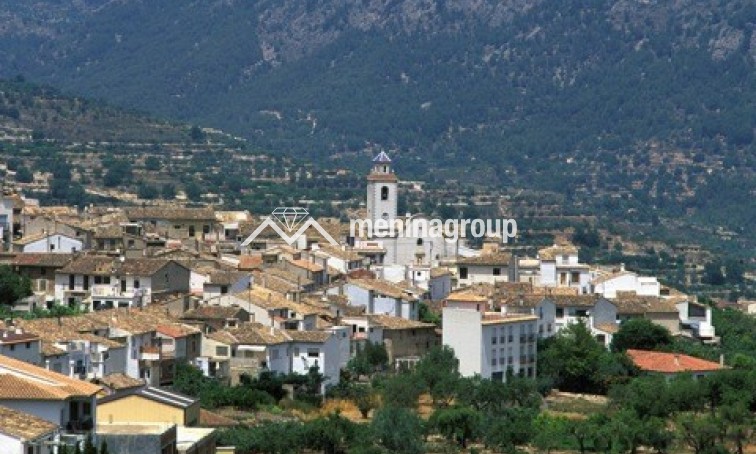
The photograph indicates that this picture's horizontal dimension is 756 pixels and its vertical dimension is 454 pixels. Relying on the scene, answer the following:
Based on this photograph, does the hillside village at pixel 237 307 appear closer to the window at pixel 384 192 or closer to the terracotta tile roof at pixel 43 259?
the terracotta tile roof at pixel 43 259

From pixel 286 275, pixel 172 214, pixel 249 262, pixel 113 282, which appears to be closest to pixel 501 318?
pixel 286 275

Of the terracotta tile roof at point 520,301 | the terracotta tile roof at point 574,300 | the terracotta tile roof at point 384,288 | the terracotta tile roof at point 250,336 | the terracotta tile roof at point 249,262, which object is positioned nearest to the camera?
the terracotta tile roof at point 250,336

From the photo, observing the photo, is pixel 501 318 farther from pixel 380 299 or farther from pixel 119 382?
pixel 119 382

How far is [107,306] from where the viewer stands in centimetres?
6781

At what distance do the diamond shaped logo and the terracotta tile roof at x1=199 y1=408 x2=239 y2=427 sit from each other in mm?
32257

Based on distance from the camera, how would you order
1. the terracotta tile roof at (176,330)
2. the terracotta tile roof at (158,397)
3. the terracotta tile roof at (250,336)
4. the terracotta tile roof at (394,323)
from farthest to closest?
the terracotta tile roof at (394,323) < the terracotta tile roof at (250,336) < the terracotta tile roof at (176,330) < the terracotta tile roof at (158,397)

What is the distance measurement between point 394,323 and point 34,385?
28.4 m

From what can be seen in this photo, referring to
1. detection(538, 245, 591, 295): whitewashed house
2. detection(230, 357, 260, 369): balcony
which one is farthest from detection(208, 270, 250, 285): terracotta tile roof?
detection(538, 245, 591, 295): whitewashed house

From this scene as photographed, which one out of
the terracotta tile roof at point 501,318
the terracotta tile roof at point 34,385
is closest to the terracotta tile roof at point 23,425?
the terracotta tile roof at point 34,385

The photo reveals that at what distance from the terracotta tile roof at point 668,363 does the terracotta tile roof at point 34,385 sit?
2837 centimetres

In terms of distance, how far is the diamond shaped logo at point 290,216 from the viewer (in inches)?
3636

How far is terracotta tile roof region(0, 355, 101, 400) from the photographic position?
41750 millimetres

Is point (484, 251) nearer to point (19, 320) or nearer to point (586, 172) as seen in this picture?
point (19, 320)

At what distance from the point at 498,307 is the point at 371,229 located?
62.8 feet
